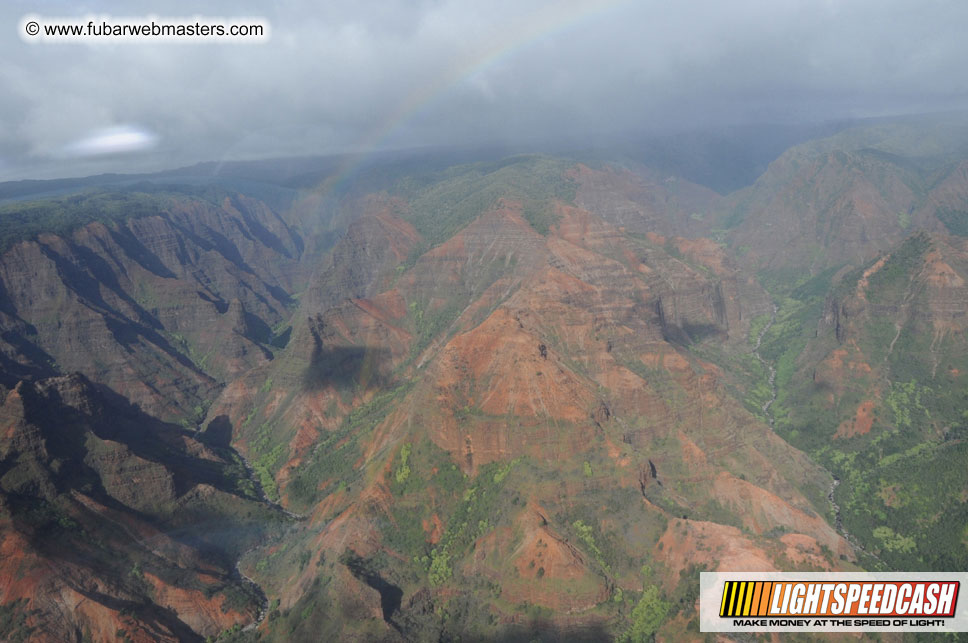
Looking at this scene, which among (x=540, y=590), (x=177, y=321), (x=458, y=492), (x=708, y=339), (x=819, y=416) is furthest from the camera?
(x=177, y=321)

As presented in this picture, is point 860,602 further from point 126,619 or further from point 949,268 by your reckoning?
point 949,268

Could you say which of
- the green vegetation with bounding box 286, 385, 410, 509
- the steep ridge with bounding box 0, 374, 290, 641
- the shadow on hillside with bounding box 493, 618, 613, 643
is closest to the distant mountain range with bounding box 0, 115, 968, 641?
the shadow on hillside with bounding box 493, 618, 613, 643

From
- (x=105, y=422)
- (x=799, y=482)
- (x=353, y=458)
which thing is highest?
(x=105, y=422)

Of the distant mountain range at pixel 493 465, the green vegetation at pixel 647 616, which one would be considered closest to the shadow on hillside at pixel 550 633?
the distant mountain range at pixel 493 465

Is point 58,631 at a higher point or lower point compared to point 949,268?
lower

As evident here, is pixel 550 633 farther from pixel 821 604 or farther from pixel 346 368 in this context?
pixel 346 368

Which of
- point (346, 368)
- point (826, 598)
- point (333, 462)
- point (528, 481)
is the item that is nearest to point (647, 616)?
point (826, 598)

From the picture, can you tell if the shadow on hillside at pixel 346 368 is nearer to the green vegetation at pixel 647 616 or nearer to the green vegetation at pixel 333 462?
the green vegetation at pixel 333 462

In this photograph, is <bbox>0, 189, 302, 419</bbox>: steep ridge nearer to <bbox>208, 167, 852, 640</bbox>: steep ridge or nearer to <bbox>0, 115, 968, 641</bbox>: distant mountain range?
<bbox>0, 115, 968, 641</bbox>: distant mountain range

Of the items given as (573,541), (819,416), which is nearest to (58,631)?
(573,541)
